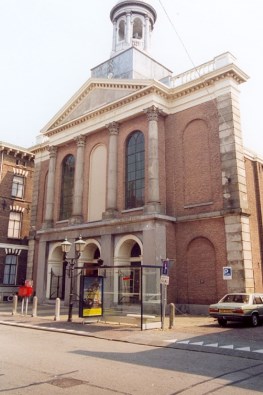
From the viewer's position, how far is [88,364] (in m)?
8.53

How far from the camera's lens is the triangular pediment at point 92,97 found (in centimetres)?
2822

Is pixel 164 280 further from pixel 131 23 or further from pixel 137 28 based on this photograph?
pixel 137 28

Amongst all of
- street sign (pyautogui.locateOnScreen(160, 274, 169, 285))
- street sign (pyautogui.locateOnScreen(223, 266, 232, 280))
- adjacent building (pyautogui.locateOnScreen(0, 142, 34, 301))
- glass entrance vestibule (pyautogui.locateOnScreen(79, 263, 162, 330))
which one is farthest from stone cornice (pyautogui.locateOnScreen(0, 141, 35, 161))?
street sign (pyautogui.locateOnScreen(160, 274, 169, 285))

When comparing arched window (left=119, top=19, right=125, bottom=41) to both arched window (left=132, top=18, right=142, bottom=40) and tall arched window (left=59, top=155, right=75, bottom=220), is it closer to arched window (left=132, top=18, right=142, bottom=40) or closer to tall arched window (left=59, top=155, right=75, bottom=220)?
arched window (left=132, top=18, right=142, bottom=40)

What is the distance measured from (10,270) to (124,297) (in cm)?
1991

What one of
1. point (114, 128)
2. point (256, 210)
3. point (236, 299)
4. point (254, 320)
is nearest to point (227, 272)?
point (236, 299)

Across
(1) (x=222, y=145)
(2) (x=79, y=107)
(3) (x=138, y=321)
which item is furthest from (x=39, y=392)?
(2) (x=79, y=107)

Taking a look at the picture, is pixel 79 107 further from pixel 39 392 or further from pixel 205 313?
pixel 39 392

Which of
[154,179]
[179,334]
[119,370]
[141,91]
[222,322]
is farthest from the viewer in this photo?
[141,91]

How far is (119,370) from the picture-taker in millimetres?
7875

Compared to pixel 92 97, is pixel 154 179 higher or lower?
lower

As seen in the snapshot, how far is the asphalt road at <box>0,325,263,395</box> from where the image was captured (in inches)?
254

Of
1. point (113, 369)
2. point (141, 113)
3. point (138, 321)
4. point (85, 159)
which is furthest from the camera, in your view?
point (85, 159)

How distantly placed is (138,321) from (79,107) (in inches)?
835
